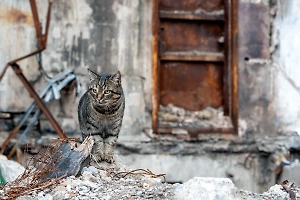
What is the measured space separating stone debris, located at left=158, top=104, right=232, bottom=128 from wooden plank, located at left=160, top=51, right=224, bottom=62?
1.96 feet

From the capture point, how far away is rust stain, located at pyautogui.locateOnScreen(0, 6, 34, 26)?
23.7 ft

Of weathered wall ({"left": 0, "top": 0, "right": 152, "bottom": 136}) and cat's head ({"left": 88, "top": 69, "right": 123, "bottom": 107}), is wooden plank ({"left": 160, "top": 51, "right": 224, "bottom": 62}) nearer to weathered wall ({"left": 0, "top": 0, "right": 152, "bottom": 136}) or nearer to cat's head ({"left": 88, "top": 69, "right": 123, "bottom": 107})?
weathered wall ({"left": 0, "top": 0, "right": 152, "bottom": 136})

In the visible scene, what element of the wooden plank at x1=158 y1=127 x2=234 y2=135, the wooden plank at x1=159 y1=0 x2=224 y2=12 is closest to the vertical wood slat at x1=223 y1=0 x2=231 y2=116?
the wooden plank at x1=159 y1=0 x2=224 y2=12

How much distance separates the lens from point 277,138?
772 centimetres

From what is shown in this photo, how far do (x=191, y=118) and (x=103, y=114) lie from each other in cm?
263

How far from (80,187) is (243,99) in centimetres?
417

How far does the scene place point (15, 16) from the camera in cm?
726

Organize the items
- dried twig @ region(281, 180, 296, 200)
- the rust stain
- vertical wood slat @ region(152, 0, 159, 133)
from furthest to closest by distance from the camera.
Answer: vertical wood slat @ region(152, 0, 159, 133) < the rust stain < dried twig @ region(281, 180, 296, 200)

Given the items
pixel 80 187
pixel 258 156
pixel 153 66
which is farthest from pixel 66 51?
pixel 80 187

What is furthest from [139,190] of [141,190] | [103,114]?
[103,114]

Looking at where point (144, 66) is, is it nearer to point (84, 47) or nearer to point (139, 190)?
point (84, 47)

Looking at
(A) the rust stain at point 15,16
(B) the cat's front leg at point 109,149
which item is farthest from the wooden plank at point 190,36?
(B) the cat's front leg at point 109,149

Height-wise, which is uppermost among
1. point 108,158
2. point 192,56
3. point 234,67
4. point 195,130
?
point 192,56

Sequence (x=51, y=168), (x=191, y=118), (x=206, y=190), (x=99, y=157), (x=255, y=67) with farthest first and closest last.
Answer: (x=255, y=67) → (x=191, y=118) → (x=99, y=157) → (x=51, y=168) → (x=206, y=190)
